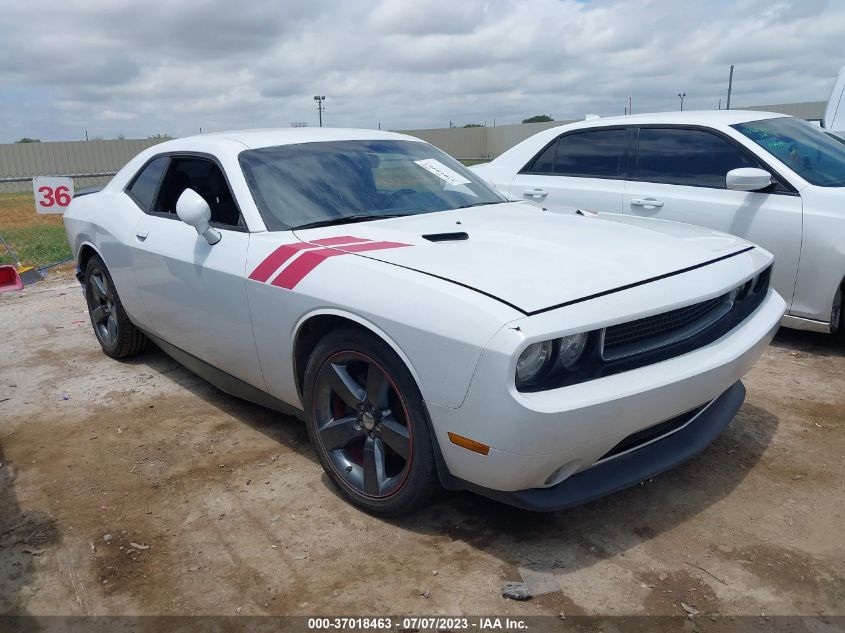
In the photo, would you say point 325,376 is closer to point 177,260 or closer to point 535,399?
point 535,399

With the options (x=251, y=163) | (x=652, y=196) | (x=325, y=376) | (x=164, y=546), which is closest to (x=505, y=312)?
(x=325, y=376)

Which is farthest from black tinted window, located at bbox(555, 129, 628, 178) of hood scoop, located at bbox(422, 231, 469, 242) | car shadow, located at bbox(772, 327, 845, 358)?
hood scoop, located at bbox(422, 231, 469, 242)

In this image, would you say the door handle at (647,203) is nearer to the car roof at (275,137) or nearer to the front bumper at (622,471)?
the car roof at (275,137)

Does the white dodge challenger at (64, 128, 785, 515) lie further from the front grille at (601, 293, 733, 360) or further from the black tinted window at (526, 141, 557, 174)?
the black tinted window at (526, 141, 557, 174)

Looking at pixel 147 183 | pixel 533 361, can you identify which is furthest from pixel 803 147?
pixel 147 183

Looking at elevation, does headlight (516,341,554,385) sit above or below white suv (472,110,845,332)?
below

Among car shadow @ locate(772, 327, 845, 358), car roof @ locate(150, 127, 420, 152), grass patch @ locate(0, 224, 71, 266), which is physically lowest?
grass patch @ locate(0, 224, 71, 266)

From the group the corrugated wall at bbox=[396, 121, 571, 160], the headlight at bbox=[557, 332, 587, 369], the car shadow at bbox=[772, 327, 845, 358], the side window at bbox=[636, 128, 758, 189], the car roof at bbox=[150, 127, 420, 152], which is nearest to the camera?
the headlight at bbox=[557, 332, 587, 369]

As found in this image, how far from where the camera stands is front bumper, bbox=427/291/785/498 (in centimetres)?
229

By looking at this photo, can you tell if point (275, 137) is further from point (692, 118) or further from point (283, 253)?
point (692, 118)

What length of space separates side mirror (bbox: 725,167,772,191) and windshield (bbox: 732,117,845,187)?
1.07 ft

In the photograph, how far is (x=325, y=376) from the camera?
3.00m

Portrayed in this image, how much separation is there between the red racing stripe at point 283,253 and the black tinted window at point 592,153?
321cm

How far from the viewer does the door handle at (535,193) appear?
19.6 feet
